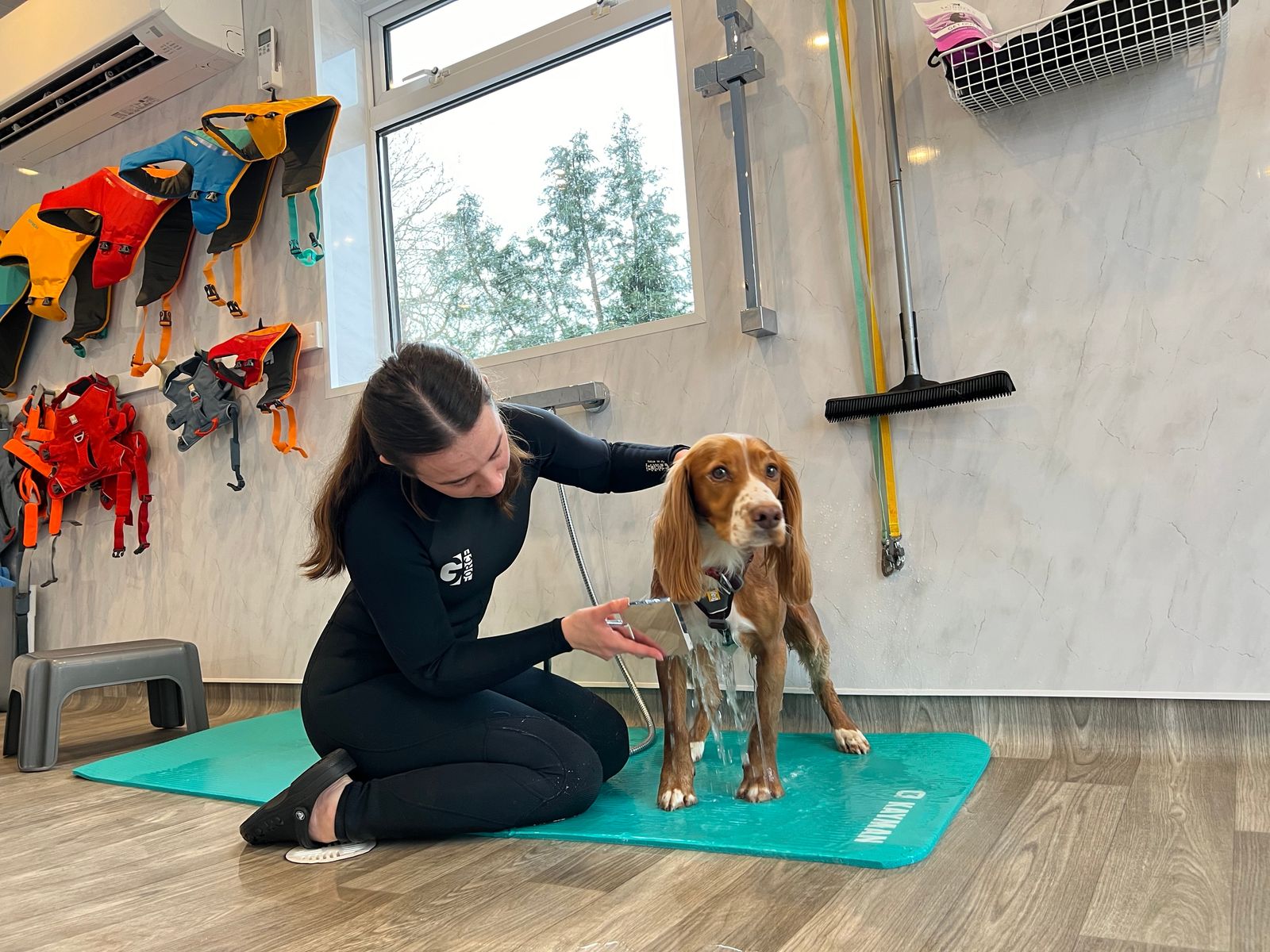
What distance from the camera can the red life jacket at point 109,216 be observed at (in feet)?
12.3

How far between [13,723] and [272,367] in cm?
141

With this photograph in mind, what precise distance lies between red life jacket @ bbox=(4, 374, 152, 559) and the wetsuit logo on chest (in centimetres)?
271

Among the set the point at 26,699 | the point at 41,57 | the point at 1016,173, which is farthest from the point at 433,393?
the point at 41,57

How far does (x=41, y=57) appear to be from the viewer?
381cm

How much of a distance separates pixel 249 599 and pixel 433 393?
2.43 metres

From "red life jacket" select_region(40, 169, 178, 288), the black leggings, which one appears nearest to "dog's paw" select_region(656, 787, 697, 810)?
the black leggings

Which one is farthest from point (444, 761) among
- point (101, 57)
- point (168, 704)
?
point (101, 57)

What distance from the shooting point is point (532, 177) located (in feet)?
10.6

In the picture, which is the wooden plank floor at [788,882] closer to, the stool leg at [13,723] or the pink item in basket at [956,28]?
the stool leg at [13,723]

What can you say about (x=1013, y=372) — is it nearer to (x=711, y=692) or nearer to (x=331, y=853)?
(x=711, y=692)

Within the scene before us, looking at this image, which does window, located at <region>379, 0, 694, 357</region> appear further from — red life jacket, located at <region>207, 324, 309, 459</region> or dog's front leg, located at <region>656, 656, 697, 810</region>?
dog's front leg, located at <region>656, 656, 697, 810</region>

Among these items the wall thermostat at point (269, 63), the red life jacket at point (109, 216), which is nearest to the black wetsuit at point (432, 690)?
the wall thermostat at point (269, 63)

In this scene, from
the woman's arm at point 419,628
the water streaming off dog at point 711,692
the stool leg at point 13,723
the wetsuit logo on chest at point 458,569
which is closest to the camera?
the woman's arm at point 419,628

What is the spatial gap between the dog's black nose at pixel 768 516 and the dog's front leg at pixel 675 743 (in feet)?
1.19
